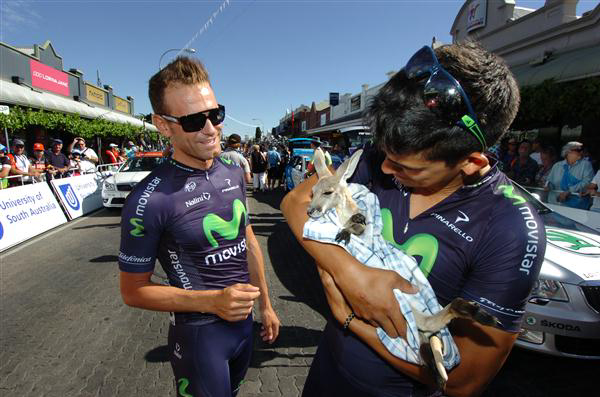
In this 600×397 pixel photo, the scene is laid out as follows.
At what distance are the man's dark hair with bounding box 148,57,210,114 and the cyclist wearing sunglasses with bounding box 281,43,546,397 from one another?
1081 millimetres

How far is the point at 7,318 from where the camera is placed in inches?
174

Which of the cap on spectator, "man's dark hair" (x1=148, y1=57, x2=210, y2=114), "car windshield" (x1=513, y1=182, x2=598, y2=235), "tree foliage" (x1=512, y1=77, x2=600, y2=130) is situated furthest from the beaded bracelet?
"tree foliage" (x1=512, y1=77, x2=600, y2=130)

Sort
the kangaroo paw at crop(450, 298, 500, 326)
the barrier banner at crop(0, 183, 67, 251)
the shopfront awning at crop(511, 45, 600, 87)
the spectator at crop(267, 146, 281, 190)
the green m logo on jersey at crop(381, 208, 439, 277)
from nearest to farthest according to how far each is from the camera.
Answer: the kangaroo paw at crop(450, 298, 500, 326)
the green m logo on jersey at crop(381, 208, 439, 277)
the barrier banner at crop(0, 183, 67, 251)
the shopfront awning at crop(511, 45, 600, 87)
the spectator at crop(267, 146, 281, 190)

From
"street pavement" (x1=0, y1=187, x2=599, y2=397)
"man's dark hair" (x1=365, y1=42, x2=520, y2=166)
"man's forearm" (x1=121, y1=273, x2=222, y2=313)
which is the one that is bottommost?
"street pavement" (x1=0, y1=187, x2=599, y2=397)

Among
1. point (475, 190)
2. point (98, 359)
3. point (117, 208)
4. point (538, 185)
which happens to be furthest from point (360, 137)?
point (475, 190)

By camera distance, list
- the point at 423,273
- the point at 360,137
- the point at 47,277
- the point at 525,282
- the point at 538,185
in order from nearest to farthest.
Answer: the point at 525,282 → the point at 423,273 → the point at 47,277 → the point at 538,185 → the point at 360,137

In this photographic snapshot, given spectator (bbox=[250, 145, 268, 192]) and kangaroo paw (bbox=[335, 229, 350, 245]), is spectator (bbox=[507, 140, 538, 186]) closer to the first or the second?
kangaroo paw (bbox=[335, 229, 350, 245])

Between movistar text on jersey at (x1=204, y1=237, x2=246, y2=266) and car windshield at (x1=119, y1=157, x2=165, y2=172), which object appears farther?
car windshield at (x1=119, y1=157, x2=165, y2=172)

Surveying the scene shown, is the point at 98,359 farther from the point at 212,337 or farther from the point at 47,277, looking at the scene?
the point at 47,277

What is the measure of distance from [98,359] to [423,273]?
3752mm

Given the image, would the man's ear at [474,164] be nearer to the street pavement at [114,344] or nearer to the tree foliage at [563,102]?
the street pavement at [114,344]

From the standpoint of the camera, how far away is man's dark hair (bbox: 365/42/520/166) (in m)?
0.98

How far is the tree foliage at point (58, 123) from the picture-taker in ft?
44.8

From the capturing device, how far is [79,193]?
11.1 meters
